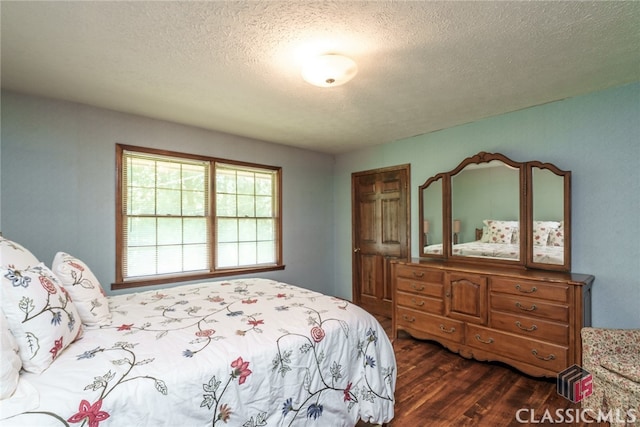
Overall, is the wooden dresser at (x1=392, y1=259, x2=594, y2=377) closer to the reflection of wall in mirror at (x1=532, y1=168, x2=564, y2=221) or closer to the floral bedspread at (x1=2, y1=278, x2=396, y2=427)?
the reflection of wall in mirror at (x1=532, y1=168, x2=564, y2=221)

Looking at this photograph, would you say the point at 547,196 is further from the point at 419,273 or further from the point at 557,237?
the point at 419,273

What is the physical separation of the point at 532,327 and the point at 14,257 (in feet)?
11.1

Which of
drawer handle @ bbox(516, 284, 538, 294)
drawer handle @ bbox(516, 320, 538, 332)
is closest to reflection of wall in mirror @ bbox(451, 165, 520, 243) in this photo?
drawer handle @ bbox(516, 284, 538, 294)

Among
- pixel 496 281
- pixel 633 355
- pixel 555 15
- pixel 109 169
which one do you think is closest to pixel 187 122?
pixel 109 169

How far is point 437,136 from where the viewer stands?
363 centimetres

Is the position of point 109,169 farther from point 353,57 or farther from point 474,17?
point 474,17

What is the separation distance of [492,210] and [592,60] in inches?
56.6

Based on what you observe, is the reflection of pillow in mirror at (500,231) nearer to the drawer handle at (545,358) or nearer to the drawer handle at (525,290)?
the drawer handle at (525,290)

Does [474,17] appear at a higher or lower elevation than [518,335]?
higher

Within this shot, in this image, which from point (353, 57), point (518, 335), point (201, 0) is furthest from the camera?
point (518, 335)

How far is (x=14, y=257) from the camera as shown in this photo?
139 cm

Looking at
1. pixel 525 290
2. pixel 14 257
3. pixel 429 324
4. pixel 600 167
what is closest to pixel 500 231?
pixel 525 290
